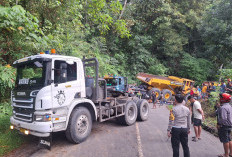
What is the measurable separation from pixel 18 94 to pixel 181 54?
74.0ft

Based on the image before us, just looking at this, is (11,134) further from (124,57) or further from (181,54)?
(181,54)

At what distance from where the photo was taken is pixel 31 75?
4.28 m

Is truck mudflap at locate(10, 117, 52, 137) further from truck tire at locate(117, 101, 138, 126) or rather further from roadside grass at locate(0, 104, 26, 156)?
truck tire at locate(117, 101, 138, 126)

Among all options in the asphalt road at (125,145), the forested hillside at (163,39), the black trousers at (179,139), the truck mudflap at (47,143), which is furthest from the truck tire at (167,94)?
the truck mudflap at (47,143)

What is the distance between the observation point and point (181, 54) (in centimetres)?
2239

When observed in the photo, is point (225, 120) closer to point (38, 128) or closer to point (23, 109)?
point (38, 128)

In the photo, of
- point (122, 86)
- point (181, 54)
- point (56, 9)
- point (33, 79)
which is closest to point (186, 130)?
point (33, 79)

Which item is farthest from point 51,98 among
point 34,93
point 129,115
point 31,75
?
point 129,115

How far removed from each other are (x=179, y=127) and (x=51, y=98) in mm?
3210

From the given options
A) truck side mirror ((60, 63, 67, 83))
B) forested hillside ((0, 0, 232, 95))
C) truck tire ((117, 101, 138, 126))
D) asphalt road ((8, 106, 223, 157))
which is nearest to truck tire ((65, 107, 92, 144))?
asphalt road ((8, 106, 223, 157))

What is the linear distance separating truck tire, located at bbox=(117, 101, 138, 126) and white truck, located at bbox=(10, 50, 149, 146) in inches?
61.7

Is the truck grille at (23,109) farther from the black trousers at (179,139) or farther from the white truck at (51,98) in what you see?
the black trousers at (179,139)

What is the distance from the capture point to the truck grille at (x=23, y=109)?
385 cm

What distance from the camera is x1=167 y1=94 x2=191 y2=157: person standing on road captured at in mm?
3250
